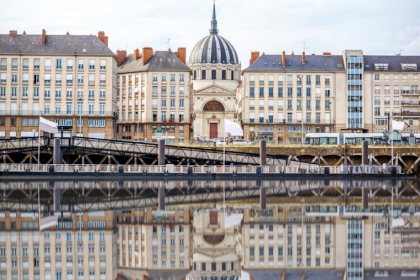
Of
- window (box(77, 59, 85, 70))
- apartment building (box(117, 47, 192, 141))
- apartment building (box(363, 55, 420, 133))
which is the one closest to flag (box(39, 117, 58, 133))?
window (box(77, 59, 85, 70))

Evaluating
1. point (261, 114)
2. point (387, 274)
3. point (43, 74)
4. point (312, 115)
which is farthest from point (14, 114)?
point (387, 274)

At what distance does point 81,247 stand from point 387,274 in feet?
36.5

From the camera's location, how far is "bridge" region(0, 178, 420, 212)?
41.8 m

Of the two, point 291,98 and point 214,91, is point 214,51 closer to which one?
point 214,91

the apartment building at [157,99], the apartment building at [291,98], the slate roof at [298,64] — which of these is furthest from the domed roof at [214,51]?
the apartment building at [291,98]

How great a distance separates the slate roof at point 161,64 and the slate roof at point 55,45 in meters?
10.4

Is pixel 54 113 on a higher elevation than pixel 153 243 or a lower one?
higher

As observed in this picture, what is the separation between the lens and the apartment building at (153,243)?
2394 centimetres

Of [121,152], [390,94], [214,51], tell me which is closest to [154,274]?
[121,152]

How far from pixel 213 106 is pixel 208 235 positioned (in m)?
115

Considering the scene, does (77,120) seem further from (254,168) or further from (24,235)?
(24,235)

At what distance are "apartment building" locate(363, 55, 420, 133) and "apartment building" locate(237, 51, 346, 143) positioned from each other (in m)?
4.28

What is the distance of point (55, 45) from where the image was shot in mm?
94062

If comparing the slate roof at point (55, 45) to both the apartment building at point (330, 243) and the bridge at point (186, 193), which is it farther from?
the apartment building at point (330, 243)
